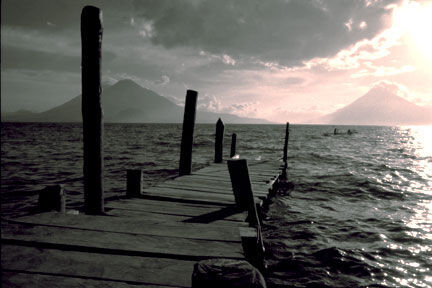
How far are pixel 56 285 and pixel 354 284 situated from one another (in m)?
4.38

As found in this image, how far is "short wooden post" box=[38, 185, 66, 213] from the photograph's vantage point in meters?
3.78

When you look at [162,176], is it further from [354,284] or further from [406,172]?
[406,172]

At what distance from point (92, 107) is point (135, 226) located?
1.88 meters

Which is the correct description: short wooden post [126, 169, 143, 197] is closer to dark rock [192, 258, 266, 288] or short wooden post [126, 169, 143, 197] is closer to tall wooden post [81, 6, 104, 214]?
tall wooden post [81, 6, 104, 214]

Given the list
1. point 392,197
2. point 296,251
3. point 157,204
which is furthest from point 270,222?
point 392,197

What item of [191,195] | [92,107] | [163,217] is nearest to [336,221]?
[191,195]

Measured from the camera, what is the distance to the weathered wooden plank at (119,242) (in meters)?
2.79

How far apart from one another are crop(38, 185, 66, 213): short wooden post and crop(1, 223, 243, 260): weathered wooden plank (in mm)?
631

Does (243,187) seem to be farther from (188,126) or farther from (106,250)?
(188,126)

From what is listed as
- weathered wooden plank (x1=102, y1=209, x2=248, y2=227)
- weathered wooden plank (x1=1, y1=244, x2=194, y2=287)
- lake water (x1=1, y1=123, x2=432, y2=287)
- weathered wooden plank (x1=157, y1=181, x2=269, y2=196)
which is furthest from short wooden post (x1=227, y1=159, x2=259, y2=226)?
weathered wooden plank (x1=1, y1=244, x2=194, y2=287)

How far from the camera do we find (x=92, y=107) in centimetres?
424

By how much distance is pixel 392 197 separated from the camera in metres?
10.2

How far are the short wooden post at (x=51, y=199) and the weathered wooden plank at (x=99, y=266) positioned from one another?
109cm

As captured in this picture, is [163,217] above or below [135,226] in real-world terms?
below
